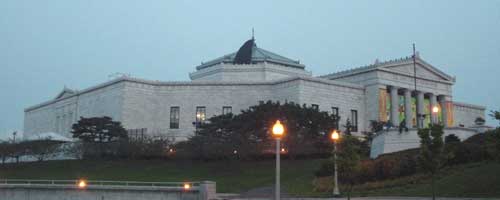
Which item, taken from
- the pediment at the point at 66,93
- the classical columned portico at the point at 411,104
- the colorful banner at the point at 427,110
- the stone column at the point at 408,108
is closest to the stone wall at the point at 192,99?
the classical columned portico at the point at 411,104

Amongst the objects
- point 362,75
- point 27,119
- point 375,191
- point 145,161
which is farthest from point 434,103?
point 27,119

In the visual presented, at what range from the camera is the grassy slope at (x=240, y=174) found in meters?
38.0

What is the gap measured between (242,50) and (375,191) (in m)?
62.9

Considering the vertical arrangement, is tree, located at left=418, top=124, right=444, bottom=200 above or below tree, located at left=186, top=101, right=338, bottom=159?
below

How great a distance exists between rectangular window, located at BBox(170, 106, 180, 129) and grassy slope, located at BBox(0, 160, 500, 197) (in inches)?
678

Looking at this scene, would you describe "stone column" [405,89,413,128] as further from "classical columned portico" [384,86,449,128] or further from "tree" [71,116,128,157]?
"tree" [71,116,128,157]

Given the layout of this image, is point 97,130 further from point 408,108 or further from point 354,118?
point 408,108

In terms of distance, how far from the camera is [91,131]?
7669cm

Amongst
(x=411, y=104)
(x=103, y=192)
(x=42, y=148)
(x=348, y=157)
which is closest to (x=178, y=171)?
(x=103, y=192)

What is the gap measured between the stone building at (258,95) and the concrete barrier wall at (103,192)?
1174 inches

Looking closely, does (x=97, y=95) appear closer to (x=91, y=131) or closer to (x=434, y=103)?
(x=91, y=131)

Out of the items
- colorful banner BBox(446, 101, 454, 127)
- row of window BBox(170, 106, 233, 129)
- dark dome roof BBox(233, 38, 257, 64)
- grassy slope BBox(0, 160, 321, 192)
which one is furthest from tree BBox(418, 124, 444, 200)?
colorful banner BBox(446, 101, 454, 127)

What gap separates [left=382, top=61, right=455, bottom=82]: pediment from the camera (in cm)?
9069

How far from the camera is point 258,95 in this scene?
85312 millimetres
